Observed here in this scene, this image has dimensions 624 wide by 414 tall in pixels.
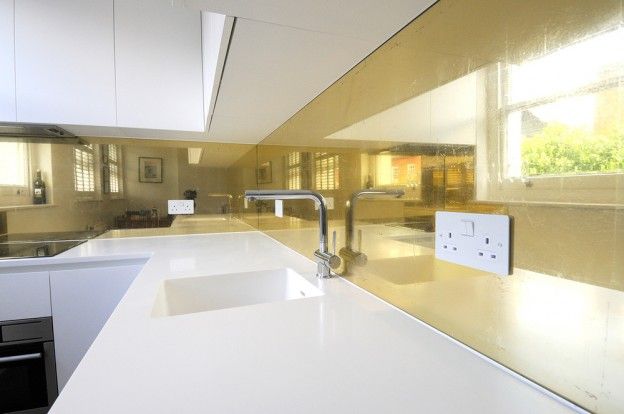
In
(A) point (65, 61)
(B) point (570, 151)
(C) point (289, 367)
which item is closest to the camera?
(B) point (570, 151)

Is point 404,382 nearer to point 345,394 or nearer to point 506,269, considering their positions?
point 345,394

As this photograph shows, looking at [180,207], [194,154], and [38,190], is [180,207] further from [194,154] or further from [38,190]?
[38,190]

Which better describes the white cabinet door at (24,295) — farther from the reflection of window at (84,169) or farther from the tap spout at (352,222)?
the tap spout at (352,222)

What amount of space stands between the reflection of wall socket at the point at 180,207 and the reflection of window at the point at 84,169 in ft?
1.61

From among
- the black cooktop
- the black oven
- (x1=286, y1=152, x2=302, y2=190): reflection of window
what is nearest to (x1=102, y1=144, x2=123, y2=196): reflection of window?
the black cooktop

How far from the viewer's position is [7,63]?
147 centimetres

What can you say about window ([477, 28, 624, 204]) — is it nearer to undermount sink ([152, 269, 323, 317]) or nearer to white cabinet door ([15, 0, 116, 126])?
undermount sink ([152, 269, 323, 317])

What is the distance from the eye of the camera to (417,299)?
69cm

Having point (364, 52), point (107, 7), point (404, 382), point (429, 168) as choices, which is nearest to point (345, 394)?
point (404, 382)

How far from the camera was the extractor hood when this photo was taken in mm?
1603

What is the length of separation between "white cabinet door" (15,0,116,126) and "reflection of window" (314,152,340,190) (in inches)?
46.7

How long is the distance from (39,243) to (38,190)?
1.22ft

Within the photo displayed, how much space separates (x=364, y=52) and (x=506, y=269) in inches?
25.6

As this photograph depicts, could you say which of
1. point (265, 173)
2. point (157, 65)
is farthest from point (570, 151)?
point (157, 65)
